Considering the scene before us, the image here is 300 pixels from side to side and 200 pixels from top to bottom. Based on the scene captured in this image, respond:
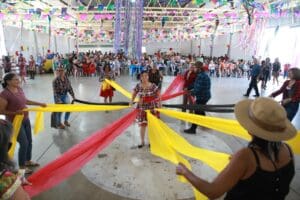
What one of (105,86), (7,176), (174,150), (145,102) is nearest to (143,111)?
(145,102)

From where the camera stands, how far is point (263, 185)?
3.88 feet

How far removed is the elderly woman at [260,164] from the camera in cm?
116

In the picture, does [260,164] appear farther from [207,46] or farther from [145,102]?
[207,46]

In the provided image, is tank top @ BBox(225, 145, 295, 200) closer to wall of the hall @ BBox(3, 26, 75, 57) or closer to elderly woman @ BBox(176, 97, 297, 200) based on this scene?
elderly woman @ BBox(176, 97, 297, 200)

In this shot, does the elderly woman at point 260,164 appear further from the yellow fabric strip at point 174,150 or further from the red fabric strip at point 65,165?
the red fabric strip at point 65,165

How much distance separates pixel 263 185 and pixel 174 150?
59.4 inches

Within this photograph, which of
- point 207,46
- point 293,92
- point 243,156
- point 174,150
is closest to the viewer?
point 243,156

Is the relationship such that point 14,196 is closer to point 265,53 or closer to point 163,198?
point 163,198

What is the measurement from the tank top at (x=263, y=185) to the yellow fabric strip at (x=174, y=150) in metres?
1.21

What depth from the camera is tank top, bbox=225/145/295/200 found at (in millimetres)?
1168

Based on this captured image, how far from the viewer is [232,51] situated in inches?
823

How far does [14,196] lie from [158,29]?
26.7 m

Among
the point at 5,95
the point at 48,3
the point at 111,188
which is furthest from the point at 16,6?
the point at 111,188

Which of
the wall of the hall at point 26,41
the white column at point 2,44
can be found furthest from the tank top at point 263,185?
the wall of the hall at point 26,41
